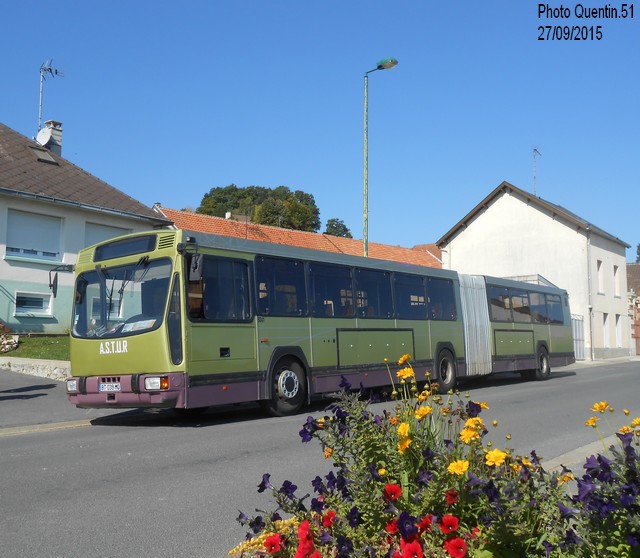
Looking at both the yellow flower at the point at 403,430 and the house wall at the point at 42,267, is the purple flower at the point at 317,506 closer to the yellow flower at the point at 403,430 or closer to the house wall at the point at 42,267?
the yellow flower at the point at 403,430

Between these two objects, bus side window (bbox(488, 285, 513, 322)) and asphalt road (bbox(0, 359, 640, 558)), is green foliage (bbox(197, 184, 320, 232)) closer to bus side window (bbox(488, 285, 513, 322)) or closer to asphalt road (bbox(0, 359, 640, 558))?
bus side window (bbox(488, 285, 513, 322))

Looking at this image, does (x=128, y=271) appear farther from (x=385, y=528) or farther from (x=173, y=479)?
(x=385, y=528)

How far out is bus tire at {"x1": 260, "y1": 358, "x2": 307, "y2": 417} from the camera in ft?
39.9

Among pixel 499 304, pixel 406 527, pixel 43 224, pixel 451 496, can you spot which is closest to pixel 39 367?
pixel 43 224

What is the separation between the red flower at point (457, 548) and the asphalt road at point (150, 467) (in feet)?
6.21

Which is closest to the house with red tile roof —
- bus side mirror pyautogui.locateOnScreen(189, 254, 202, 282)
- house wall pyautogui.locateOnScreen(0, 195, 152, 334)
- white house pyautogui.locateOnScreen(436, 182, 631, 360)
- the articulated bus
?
house wall pyautogui.locateOnScreen(0, 195, 152, 334)

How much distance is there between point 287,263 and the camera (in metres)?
13.0

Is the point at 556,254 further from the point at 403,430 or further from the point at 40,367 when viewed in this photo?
the point at 403,430

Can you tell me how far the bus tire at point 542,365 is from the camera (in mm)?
22156

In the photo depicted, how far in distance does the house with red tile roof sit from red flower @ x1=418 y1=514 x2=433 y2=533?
90.7 feet

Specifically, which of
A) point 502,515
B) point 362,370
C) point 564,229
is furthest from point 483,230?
point 502,515

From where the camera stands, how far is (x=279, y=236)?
42156mm

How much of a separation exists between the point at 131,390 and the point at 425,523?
791cm

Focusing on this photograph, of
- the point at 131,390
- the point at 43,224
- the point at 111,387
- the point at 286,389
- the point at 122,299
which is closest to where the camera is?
the point at 131,390
